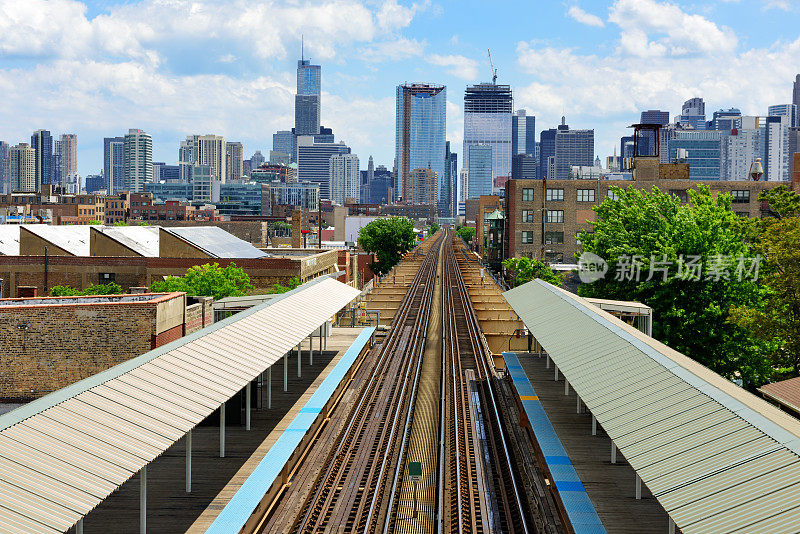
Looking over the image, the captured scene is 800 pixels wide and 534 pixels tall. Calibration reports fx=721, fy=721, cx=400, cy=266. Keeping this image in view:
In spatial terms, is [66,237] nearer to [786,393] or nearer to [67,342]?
[67,342]

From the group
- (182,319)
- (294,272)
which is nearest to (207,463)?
(182,319)

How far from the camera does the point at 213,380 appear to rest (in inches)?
763

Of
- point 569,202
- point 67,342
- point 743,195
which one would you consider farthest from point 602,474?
point 743,195

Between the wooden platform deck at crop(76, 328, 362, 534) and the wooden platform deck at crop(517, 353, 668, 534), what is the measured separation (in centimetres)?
916

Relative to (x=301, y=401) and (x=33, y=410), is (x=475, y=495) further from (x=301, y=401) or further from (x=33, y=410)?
(x=33, y=410)

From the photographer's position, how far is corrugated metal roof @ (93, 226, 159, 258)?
224 ft

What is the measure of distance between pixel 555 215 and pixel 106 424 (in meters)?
84.1

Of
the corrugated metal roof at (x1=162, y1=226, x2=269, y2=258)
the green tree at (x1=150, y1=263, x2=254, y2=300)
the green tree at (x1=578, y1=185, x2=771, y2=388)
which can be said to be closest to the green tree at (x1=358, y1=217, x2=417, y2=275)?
the corrugated metal roof at (x1=162, y1=226, x2=269, y2=258)

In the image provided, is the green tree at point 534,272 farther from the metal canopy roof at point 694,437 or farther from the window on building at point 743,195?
the metal canopy roof at point 694,437

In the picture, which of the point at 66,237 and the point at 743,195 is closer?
the point at 66,237

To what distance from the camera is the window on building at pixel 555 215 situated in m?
93.7

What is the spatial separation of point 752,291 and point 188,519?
98.6ft

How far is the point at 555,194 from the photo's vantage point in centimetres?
9419

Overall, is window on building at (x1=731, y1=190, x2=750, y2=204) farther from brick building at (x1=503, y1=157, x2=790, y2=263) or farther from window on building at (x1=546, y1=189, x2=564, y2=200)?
window on building at (x1=546, y1=189, x2=564, y2=200)
